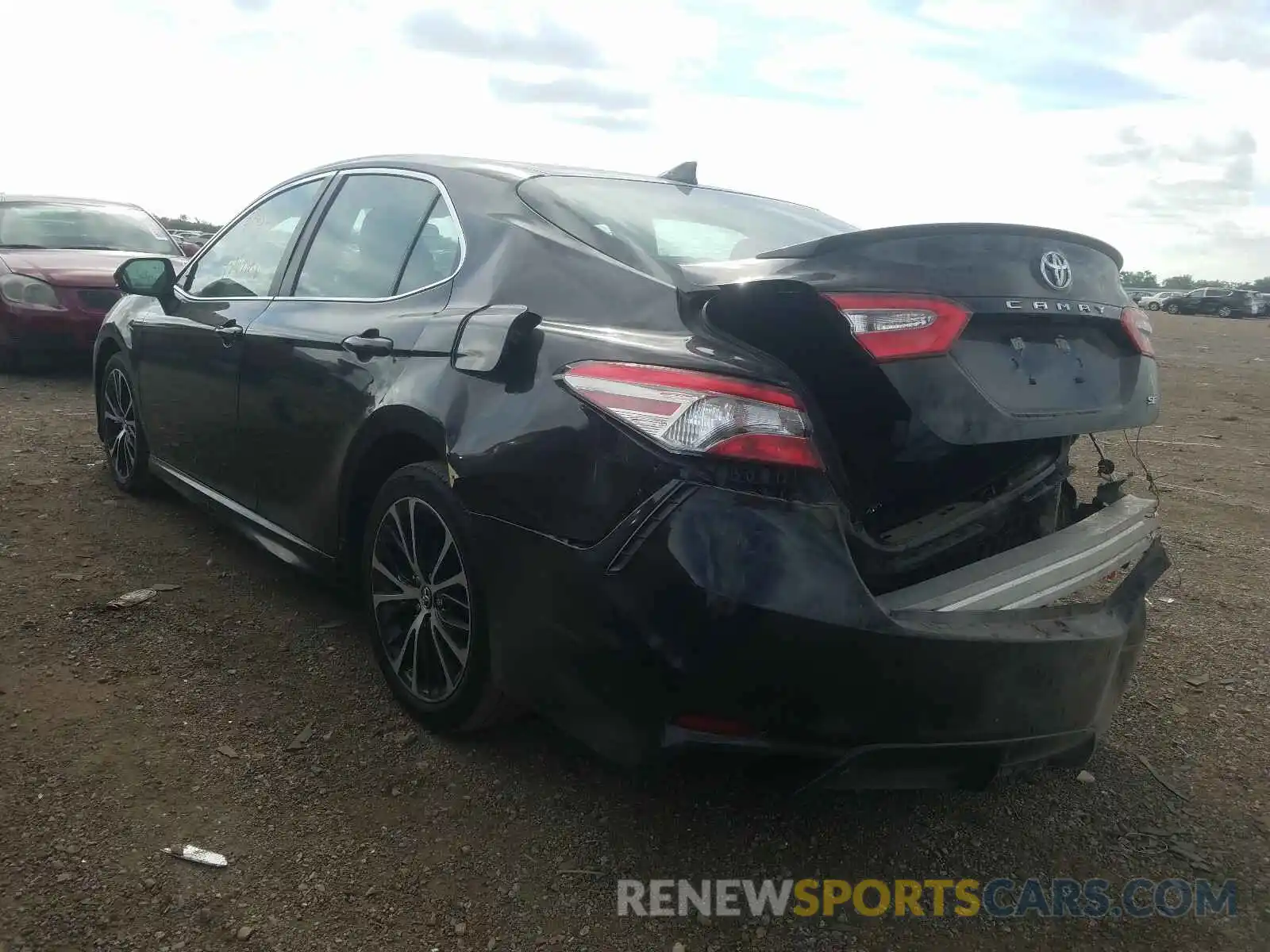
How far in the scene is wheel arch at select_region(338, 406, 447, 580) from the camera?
8.54ft

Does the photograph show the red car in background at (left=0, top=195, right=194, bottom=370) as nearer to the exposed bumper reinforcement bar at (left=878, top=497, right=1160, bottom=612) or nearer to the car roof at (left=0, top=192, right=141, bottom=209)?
the car roof at (left=0, top=192, right=141, bottom=209)

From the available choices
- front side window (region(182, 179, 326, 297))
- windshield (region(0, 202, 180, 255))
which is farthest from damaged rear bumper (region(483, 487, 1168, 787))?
windshield (region(0, 202, 180, 255))

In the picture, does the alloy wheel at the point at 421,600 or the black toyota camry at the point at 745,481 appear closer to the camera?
the black toyota camry at the point at 745,481

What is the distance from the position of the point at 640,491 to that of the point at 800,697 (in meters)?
0.50

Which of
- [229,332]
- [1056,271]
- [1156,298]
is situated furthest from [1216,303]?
[229,332]

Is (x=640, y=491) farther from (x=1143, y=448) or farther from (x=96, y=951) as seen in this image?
(x=1143, y=448)

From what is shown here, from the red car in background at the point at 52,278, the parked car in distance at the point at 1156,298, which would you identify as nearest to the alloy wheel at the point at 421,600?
the red car in background at the point at 52,278

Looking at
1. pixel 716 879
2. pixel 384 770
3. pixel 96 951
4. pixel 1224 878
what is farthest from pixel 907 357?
pixel 96 951

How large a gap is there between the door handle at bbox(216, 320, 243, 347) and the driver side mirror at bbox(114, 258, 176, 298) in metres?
0.78

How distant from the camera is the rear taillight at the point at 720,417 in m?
1.94

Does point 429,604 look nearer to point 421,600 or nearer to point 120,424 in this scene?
point 421,600

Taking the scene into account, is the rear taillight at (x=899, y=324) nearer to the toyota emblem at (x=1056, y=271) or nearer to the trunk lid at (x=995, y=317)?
the trunk lid at (x=995, y=317)

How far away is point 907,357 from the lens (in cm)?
201

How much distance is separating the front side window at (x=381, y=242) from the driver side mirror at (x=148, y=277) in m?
1.18
